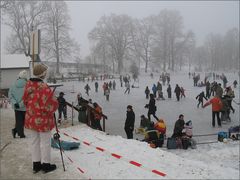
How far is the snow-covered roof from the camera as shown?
106 ft

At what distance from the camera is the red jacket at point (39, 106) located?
16.9 ft

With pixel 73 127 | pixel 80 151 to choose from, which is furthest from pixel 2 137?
pixel 80 151

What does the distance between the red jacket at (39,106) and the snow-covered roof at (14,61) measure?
28360 millimetres

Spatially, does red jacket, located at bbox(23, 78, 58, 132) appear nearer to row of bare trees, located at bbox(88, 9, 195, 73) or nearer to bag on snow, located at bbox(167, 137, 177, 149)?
bag on snow, located at bbox(167, 137, 177, 149)

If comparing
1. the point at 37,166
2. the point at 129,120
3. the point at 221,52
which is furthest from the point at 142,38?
the point at 37,166

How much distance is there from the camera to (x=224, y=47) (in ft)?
340

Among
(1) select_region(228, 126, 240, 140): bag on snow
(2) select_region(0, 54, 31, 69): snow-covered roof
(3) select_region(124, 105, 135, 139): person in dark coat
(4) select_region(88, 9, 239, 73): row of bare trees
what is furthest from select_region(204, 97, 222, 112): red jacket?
(4) select_region(88, 9, 239, 73): row of bare trees

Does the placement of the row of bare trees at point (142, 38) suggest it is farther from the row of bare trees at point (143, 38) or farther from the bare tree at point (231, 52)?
the bare tree at point (231, 52)

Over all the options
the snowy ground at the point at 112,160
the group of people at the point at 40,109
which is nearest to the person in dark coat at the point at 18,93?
the snowy ground at the point at 112,160

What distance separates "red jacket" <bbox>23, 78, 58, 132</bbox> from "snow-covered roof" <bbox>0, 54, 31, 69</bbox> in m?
28.4

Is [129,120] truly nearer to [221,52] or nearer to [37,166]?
[37,166]

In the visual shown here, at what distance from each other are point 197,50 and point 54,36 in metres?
69.3

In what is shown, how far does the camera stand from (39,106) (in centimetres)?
515

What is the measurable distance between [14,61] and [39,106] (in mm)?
29869
